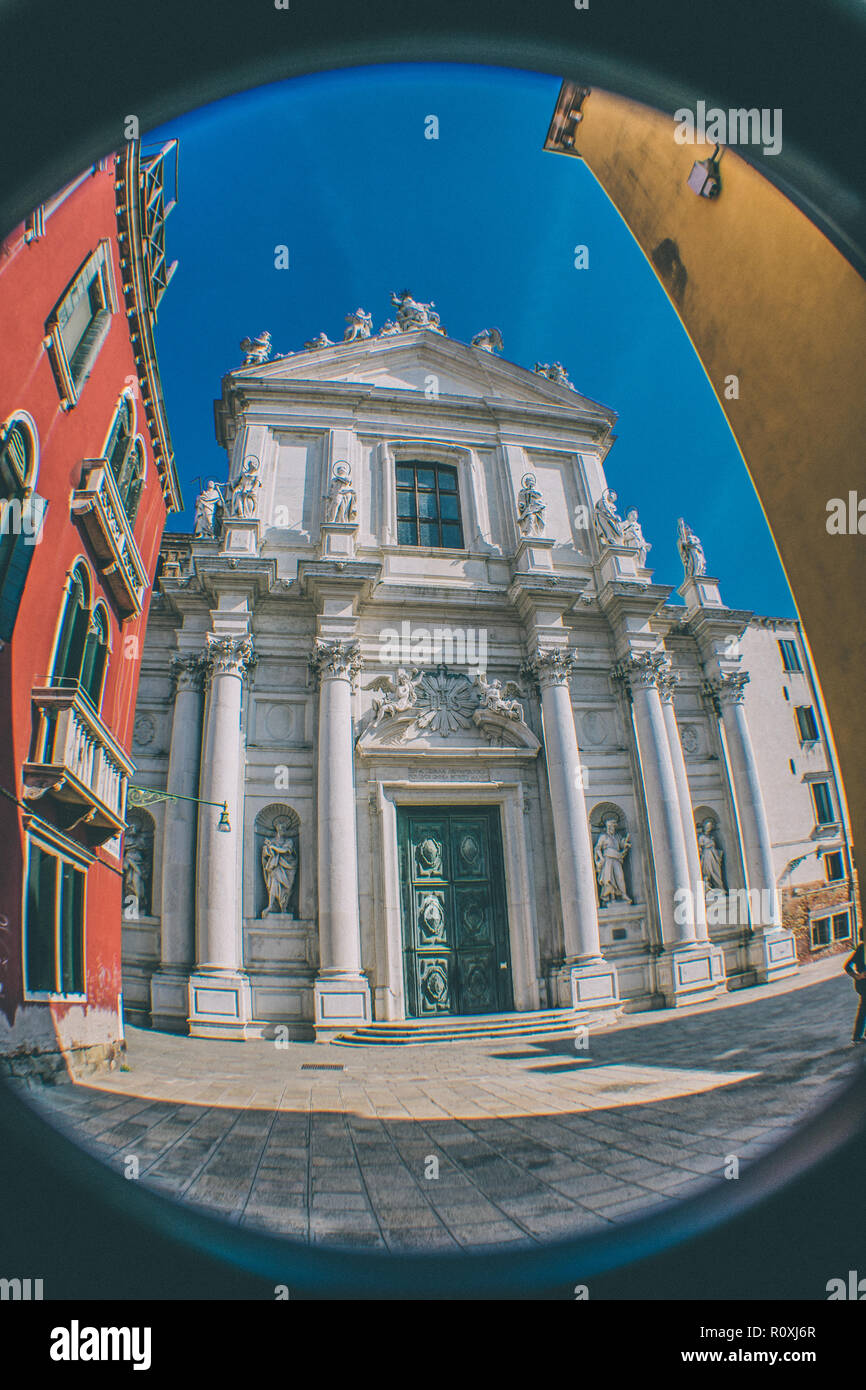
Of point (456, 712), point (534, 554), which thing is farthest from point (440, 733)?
point (534, 554)

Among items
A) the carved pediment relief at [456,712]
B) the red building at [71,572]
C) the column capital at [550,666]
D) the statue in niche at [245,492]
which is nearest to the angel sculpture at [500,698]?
the carved pediment relief at [456,712]

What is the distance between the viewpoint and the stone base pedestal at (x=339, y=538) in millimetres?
5059

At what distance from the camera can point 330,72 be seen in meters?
1.53

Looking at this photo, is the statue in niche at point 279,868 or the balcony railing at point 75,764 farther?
the statue in niche at point 279,868

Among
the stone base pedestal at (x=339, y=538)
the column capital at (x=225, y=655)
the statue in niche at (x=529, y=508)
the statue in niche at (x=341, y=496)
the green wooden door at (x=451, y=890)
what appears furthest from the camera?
the statue in niche at (x=341, y=496)

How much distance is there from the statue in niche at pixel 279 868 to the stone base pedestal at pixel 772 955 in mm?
2758

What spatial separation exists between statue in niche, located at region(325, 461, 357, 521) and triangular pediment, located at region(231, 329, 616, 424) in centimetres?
78

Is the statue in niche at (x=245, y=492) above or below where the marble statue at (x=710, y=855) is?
above

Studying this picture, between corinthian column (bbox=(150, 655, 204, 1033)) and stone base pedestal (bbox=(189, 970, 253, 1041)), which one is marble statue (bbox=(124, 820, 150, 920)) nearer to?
corinthian column (bbox=(150, 655, 204, 1033))

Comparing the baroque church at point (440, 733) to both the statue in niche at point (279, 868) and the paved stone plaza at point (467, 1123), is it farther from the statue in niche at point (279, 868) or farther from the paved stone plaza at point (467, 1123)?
the paved stone plaza at point (467, 1123)

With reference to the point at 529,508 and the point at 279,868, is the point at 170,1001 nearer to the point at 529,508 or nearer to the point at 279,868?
the point at 279,868

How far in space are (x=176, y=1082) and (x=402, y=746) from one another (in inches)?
129

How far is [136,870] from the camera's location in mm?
2184
